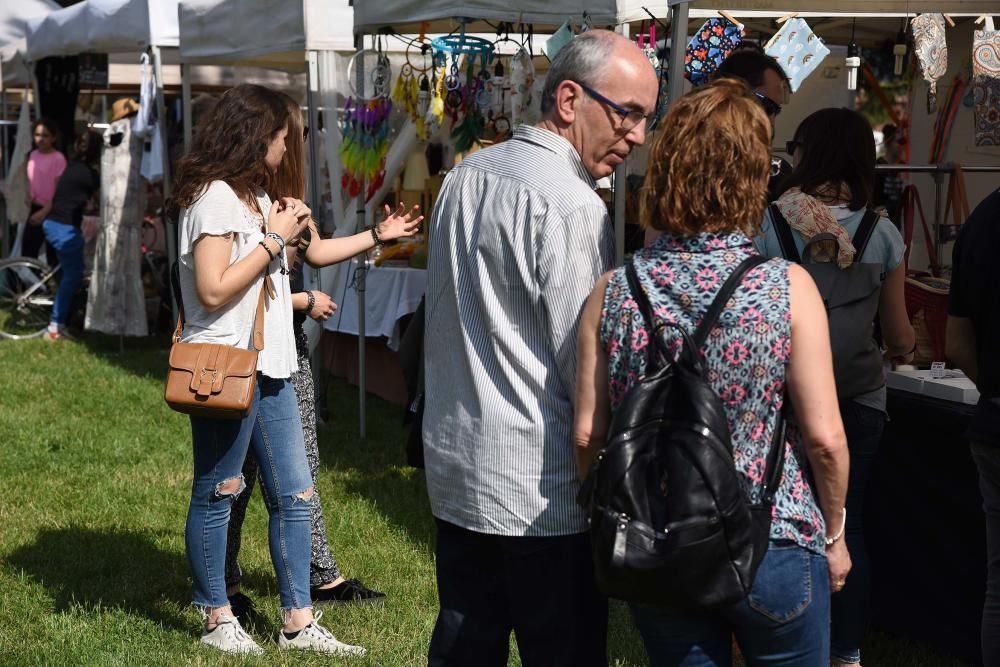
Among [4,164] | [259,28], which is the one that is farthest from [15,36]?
[259,28]

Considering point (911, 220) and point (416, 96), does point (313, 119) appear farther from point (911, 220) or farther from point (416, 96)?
point (911, 220)

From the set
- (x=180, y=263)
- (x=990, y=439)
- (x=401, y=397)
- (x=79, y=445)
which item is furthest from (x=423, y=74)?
(x=990, y=439)

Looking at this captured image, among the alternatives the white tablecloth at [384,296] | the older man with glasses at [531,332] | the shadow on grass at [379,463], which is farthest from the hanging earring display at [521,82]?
the older man with glasses at [531,332]

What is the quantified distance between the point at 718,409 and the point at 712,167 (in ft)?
1.26

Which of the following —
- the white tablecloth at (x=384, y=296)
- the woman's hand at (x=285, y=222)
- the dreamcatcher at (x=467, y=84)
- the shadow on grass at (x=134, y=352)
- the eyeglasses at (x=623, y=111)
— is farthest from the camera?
the shadow on grass at (x=134, y=352)

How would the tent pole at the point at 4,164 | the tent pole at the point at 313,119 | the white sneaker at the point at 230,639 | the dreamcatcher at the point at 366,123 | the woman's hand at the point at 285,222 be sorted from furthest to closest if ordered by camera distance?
the tent pole at the point at 4,164 → the tent pole at the point at 313,119 → the dreamcatcher at the point at 366,123 → the white sneaker at the point at 230,639 → the woman's hand at the point at 285,222

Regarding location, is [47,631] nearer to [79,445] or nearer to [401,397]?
→ [79,445]

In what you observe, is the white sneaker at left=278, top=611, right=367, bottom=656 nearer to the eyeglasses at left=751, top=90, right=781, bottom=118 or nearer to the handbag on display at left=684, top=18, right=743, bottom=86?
the eyeglasses at left=751, top=90, right=781, bottom=118

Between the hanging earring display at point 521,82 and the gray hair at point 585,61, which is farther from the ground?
the gray hair at point 585,61

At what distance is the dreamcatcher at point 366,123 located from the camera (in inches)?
260

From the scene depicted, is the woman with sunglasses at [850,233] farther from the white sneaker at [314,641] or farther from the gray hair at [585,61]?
the white sneaker at [314,641]

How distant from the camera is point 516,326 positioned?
213cm

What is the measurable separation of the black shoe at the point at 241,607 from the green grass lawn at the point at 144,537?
0.20 ft

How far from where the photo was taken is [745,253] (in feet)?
6.50
